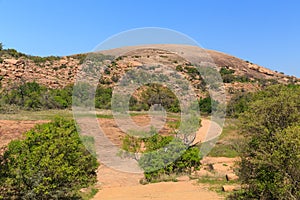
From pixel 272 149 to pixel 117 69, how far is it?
64.0m

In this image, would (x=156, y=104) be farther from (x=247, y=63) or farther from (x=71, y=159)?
(x=247, y=63)

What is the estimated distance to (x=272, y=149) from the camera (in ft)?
41.0

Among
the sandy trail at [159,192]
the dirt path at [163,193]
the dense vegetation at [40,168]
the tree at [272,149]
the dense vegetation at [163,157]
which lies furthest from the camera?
the dense vegetation at [163,157]

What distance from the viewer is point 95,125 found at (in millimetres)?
40938

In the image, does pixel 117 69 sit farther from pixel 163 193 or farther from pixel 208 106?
pixel 163 193

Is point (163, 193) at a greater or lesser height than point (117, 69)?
lesser

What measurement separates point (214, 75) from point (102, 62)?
75.5 feet

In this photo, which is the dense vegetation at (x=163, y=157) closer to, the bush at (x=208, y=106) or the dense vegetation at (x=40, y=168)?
the dense vegetation at (x=40, y=168)

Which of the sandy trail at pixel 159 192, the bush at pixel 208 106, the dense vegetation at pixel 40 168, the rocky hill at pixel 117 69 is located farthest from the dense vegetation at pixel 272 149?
the rocky hill at pixel 117 69

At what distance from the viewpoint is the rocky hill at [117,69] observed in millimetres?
65188

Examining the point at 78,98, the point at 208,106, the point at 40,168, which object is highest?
the point at 78,98

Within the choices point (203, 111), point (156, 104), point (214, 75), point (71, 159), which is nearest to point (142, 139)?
point (71, 159)

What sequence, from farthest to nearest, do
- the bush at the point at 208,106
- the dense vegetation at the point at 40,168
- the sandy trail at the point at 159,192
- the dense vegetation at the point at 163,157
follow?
the bush at the point at 208,106 → the dense vegetation at the point at 163,157 → the sandy trail at the point at 159,192 → the dense vegetation at the point at 40,168

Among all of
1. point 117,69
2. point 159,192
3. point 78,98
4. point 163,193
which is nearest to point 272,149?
point 163,193
